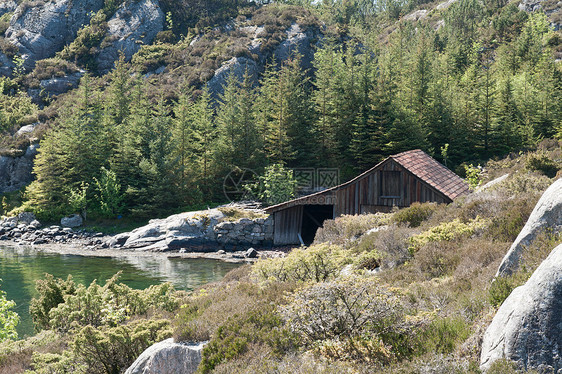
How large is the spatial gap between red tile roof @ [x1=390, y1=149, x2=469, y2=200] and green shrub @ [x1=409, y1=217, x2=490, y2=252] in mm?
10396

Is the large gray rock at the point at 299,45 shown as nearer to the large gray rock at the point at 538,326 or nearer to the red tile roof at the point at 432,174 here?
the red tile roof at the point at 432,174

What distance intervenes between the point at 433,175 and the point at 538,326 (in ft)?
67.8

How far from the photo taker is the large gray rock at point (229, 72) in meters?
59.9

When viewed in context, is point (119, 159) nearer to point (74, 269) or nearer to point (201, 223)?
point (201, 223)

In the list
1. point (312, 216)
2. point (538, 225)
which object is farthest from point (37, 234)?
point (538, 225)

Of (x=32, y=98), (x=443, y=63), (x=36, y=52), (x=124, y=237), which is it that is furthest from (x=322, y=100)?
(x=36, y=52)

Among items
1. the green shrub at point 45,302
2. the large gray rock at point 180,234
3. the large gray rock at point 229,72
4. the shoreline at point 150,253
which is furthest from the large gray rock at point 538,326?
the large gray rock at point 229,72

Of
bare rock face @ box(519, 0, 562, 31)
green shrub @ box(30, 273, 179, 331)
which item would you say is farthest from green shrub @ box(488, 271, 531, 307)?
bare rock face @ box(519, 0, 562, 31)

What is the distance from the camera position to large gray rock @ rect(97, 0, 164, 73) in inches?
2813

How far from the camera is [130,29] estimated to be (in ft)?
244

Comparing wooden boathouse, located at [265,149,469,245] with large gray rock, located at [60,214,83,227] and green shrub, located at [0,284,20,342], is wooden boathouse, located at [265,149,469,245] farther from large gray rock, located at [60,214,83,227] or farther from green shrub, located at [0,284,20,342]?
large gray rock, located at [60,214,83,227]

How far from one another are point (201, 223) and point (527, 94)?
1282 inches

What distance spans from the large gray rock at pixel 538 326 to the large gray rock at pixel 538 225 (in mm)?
2103

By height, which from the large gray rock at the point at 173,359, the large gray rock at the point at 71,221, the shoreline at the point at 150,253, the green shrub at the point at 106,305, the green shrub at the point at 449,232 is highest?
the green shrub at the point at 449,232
